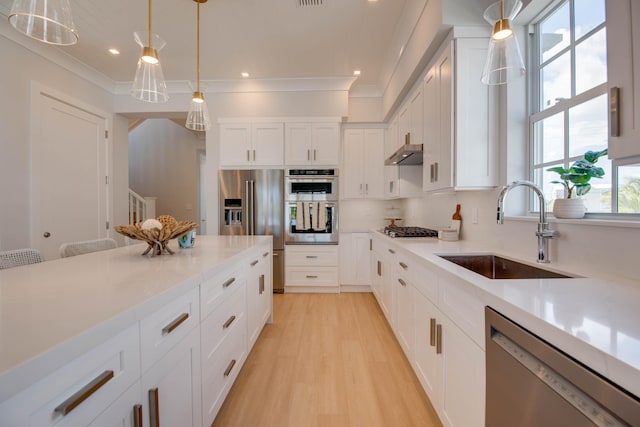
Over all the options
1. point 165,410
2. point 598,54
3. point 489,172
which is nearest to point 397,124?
point 489,172

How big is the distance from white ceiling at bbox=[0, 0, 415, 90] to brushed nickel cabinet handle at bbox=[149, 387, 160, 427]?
9.13ft

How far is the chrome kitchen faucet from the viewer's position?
4.17 ft

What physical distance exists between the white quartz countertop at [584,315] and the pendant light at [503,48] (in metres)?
0.89

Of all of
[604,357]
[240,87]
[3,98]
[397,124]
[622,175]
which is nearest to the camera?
[604,357]

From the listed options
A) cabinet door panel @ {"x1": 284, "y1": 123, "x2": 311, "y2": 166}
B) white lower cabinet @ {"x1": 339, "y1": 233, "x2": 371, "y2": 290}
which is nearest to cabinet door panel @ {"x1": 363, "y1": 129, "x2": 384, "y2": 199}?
white lower cabinet @ {"x1": 339, "y1": 233, "x2": 371, "y2": 290}

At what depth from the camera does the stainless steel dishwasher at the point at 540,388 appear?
1.69ft

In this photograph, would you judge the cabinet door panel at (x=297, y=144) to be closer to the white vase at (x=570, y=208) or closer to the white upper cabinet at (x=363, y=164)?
the white upper cabinet at (x=363, y=164)

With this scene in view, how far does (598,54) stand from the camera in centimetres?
124

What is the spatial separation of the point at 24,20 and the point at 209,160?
8.86 feet

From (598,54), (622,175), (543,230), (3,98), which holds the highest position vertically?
(3,98)

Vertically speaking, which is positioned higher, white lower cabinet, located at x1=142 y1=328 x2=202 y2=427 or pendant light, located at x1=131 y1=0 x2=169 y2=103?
pendant light, located at x1=131 y1=0 x2=169 y2=103

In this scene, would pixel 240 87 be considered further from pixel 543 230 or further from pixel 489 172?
pixel 543 230

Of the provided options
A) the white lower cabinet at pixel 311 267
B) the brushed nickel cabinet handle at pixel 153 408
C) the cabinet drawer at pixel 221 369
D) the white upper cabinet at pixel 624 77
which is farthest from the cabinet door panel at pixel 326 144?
the brushed nickel cabinet handle at pixel 153 408

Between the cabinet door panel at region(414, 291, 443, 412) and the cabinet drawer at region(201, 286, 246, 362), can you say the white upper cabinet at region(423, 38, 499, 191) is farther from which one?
the cabinet drawer at region(201, 286, 246, 362)
